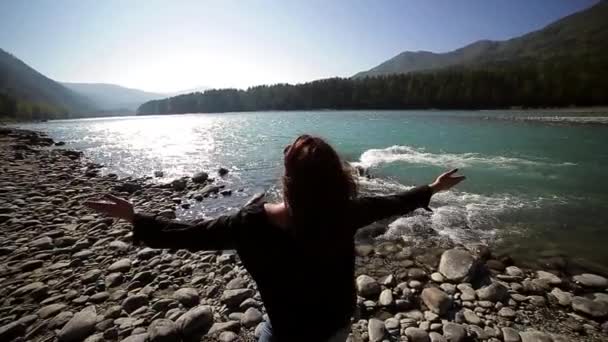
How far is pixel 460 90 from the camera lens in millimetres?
84188

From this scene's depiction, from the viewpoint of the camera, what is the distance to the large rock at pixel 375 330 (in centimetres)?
369

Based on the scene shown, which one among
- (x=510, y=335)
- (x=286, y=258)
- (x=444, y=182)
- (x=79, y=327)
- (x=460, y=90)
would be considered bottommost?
(x=510, y=335)

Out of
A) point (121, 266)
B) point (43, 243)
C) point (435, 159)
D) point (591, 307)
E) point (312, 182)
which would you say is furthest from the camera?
point (435, 159)

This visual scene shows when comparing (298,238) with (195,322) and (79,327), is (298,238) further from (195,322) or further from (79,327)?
(79,327)

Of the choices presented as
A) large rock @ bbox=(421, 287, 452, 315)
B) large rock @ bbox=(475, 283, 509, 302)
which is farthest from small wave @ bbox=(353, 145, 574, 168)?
large rock @ bbox=(421, 287, 452, 315)

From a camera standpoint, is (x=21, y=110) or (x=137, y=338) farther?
(x=21, y=110)

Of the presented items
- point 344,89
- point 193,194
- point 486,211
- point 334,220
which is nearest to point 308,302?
point 334,220

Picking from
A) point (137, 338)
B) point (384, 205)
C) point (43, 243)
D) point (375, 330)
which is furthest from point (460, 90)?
point (137, 338)

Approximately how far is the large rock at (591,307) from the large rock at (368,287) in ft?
10.1

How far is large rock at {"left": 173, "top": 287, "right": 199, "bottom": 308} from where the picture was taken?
453 cm

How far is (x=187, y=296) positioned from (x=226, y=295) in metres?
0.68

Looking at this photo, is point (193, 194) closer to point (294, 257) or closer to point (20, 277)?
point (20, 277)

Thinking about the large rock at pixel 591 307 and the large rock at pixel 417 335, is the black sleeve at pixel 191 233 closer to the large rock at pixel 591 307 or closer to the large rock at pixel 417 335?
the large rock at pixel 417 335

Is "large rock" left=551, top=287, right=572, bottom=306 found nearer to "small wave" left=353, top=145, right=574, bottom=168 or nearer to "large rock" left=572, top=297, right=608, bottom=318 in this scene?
"large rock" left=572, top=297, right=608, bottom=318
